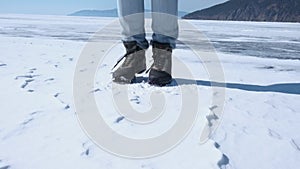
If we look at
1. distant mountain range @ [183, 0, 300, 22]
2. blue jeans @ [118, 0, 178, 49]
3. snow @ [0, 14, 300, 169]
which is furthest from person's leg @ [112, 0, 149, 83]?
distant mountain range @ [183, 0, 300, 22]

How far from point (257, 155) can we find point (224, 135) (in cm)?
13

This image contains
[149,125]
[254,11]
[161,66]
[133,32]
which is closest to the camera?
[149,125]

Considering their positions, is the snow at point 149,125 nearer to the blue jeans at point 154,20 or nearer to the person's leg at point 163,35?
the person's leg at point 163,35

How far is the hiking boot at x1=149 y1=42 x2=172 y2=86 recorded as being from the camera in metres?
1.40

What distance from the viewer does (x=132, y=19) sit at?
152 cm

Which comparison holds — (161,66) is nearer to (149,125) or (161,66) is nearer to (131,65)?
(131,65)

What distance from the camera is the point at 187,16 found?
92.3 ft

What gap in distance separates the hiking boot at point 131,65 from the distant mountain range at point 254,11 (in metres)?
20.3

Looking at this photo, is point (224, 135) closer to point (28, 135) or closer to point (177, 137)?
point (177, 137)

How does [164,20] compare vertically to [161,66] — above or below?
above

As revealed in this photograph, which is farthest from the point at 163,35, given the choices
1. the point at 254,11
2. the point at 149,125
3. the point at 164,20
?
the point at 254,11

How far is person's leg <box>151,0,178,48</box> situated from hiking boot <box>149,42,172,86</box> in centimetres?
3

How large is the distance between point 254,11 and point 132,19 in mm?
26450

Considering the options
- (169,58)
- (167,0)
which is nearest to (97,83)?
(169,58)
